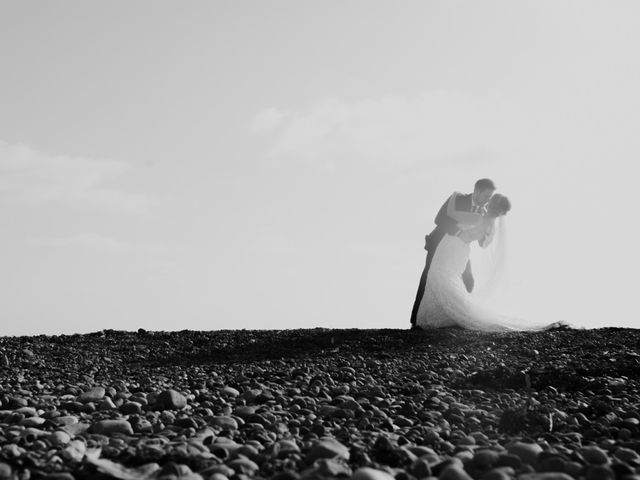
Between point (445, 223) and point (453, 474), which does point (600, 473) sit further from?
point (445, 223)

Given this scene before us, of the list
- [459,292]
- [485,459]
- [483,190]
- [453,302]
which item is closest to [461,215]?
[483,190]

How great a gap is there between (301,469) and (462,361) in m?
4.70

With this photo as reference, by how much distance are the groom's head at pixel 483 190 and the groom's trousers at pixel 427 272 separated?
82 centimetres

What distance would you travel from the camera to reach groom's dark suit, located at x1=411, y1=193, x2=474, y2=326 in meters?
11.4

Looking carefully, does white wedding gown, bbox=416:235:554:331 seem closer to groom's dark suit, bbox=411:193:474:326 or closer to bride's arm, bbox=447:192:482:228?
groom's dark suit, bbox=411:193:474:326

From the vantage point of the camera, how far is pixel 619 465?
3.02 m

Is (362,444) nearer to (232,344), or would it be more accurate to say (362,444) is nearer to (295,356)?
(295,356)

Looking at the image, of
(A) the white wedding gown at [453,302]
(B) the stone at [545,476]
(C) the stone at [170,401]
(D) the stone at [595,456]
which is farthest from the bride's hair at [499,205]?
(B) the stone at [545,476]

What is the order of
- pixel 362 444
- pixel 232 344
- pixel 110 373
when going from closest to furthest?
pixel 362 444
pixel 110 373
pixel 232 344

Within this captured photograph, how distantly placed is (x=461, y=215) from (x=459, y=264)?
2.73 feet

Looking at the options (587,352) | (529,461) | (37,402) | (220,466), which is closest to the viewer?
(220,466)

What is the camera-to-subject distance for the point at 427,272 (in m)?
11.8

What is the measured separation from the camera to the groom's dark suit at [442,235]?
448 inches

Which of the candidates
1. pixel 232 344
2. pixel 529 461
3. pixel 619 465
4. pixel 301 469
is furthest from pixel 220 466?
pixel 232 344
